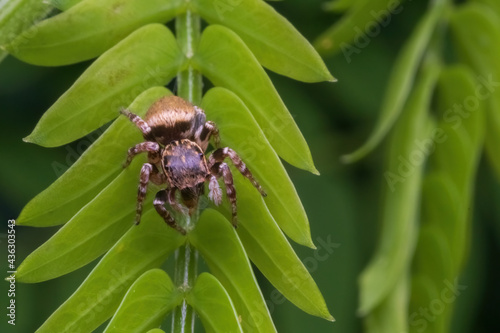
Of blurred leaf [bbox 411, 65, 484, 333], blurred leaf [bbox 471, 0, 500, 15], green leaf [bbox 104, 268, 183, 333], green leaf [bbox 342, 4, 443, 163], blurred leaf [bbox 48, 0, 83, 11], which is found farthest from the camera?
blurred leaf [bbox 471, 0, 500, 15]

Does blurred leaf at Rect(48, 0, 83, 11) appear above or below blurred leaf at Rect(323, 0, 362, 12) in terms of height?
below

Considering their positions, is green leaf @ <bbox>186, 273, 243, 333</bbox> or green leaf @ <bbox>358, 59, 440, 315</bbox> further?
green leaf @ <bbox>358, 59, 440, 315</bbox>

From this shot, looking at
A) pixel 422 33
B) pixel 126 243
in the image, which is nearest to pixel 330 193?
pixel 422 33

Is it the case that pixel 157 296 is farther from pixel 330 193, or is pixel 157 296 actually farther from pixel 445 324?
pixel 330 193

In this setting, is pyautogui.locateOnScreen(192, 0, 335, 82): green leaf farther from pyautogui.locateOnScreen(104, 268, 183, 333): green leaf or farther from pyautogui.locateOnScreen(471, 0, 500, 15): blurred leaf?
pyautogui.locateOnScreen(471, 0, 500, 15): blurred leaf

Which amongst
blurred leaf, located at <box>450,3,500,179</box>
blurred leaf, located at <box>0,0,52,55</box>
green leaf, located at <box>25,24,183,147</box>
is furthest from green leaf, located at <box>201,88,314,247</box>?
blurred leaf, located at <box>450,3,500,179</box>

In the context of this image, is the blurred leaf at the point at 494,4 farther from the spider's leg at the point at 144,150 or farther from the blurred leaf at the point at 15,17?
the blurred leaf at the point at 15,17

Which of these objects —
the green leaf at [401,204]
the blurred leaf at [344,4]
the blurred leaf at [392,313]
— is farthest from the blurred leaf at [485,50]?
the blurred leaf at [392,313]
